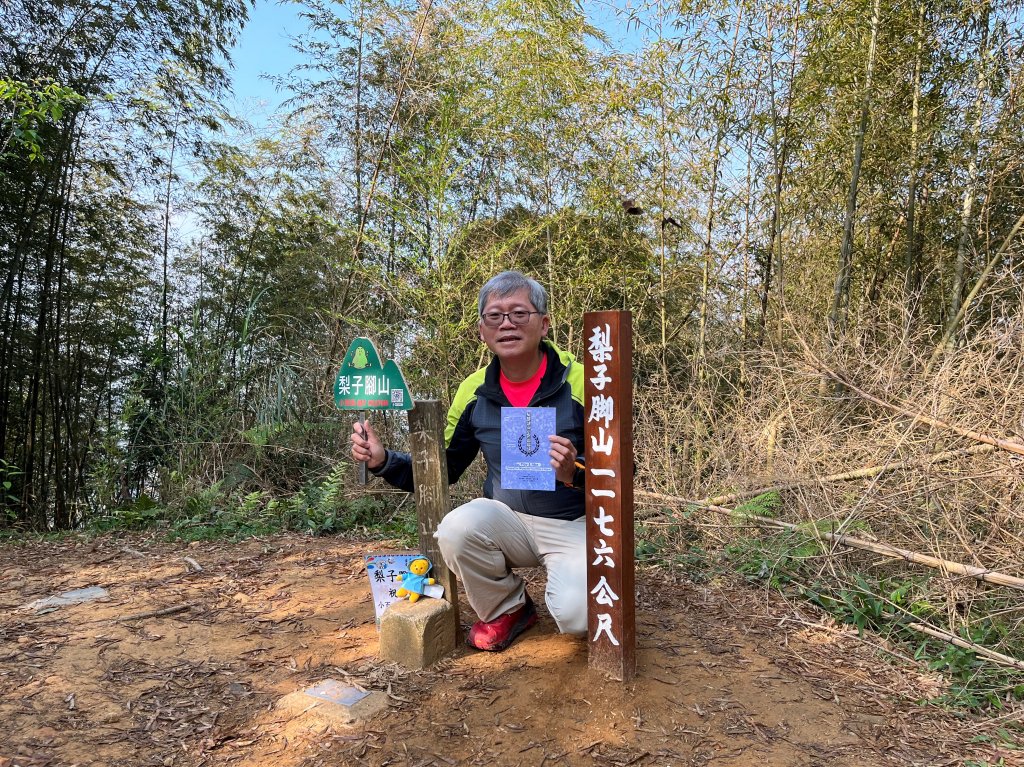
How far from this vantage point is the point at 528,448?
6.68 ft

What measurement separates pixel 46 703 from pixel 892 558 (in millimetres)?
3069

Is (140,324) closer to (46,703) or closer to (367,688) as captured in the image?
(46,703)

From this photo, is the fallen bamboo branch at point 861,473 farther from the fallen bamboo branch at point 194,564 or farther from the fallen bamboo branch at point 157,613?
the fallen bamboo branch at point 194,564

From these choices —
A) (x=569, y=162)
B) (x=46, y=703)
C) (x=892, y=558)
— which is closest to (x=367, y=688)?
(x=46, y=703)

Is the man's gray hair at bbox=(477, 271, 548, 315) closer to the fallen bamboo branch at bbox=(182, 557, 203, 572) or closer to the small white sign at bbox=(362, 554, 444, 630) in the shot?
the small white sign at bbox=(362, 554, 444, 630)

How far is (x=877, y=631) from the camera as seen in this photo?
2.38 metres

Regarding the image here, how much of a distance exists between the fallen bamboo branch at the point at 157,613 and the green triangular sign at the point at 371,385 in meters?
1.32

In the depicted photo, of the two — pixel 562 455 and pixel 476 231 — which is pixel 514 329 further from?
pixel 476 231

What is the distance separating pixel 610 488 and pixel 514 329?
0.61m

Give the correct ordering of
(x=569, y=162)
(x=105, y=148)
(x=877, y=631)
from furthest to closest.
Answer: (x=105, y=148) → (x=569, y=162) → (x=877, y=631)

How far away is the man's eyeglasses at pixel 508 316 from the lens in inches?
79.9

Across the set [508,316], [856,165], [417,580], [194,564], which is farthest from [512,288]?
[856,165]

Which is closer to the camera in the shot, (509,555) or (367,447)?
(367,447)

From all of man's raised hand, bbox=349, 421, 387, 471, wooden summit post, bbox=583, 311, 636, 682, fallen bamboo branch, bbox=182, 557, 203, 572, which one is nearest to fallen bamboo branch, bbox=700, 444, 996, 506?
wooden summit post, bbox=583, 311, 636, 682
